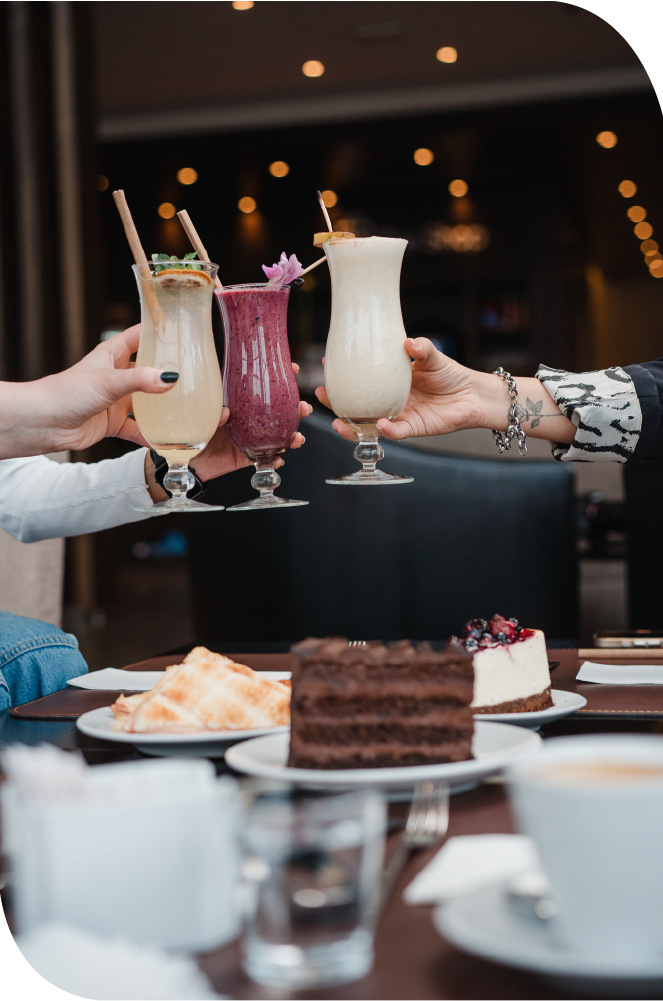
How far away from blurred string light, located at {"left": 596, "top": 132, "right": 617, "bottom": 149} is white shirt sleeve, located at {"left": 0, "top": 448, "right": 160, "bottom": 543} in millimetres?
6190

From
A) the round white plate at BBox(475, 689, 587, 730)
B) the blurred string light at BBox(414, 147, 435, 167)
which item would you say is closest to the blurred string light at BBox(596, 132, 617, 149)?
the blurred string light at BBox(414, 147, 435, 167)

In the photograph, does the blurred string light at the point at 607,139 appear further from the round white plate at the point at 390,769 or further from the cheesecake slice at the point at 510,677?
the round white plate at the point at 390,769

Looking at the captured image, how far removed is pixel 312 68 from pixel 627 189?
2.54m

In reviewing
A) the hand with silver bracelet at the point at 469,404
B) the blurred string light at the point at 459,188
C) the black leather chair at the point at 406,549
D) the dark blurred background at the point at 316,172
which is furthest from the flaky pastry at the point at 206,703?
the blurred string light at the point at 459,188

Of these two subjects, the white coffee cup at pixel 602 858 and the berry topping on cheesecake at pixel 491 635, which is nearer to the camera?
the white coffee cup at pixel 602 858

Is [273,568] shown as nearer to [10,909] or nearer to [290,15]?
[10,909]

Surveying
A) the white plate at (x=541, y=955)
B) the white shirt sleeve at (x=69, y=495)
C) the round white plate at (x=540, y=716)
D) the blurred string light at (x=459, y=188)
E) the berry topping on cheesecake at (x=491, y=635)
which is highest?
the blurred string light at (x=459, y=188)

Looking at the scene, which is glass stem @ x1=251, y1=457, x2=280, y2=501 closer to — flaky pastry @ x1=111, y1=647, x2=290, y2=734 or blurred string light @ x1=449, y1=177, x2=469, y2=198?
flaky pastry @ x1=111, y1=647, x2=290, y2=734

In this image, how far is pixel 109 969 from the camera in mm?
459

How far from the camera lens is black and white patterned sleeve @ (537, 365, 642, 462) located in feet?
5.23

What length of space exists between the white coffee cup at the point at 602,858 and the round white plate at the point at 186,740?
420 mm

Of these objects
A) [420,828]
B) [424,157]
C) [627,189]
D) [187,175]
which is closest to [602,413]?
[420,828]

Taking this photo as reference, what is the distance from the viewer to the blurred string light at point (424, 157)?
7.30 m

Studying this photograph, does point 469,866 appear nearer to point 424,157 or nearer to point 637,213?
point 424,157
